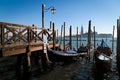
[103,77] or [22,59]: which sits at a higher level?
→ [22,59]

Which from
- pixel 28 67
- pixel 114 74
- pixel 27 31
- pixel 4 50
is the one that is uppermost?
pixel 27 31

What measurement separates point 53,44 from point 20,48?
661 centimetres

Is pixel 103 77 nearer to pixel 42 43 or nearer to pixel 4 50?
pixel 42 43

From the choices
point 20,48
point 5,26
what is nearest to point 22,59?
point 20,48

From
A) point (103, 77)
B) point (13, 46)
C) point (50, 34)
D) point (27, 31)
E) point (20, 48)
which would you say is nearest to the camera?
point (13, 46)

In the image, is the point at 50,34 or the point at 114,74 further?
the point at 50,34

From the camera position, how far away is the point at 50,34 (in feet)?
54.8

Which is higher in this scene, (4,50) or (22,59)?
(4,50)

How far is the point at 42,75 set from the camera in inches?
517

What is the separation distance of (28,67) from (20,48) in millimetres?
1696

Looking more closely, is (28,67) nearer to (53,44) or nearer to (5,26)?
(5,26)

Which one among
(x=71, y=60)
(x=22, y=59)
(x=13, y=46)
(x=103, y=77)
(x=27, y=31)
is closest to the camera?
(x=13, y=46)

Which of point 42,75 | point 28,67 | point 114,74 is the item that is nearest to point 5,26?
point 28,67

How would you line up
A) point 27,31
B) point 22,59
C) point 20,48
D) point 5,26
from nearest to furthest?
point 5,26 < point 20,48 < point 27,31 < point 22,59
